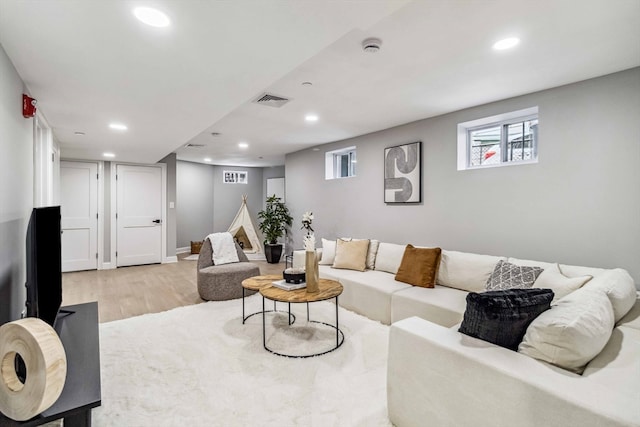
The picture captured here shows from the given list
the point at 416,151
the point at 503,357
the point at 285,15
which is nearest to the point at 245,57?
the point at 285,15

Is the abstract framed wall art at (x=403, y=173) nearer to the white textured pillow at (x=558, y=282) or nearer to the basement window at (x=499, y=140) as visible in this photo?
the basement window at (x=499, y=140)

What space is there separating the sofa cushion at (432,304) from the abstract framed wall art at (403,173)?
1.41 m

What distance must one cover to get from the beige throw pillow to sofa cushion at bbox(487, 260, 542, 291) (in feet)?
4.99

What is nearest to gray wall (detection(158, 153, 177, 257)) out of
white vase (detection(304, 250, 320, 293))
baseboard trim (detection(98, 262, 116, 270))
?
baseboard trim (detection(98, 262, 116, 270))

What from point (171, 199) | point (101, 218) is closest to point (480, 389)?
point (171, 199)

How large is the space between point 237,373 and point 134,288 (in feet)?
10.6

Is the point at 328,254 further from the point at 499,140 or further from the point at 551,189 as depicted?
the point at 551,189

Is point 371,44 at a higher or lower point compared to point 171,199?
higher

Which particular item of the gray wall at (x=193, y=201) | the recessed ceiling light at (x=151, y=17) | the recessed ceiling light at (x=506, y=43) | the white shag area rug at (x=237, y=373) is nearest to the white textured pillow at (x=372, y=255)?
the white shag area rug at (x=237, y=373)

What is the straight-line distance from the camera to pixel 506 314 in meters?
1.48

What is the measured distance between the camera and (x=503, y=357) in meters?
1.41

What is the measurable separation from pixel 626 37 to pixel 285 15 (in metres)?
2.29

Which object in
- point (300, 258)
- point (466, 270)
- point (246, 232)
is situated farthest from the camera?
point (246, 232)

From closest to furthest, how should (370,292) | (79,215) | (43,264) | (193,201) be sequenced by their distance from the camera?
(43,264) → (370,292) → (79,215) → (193,201)
